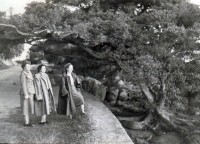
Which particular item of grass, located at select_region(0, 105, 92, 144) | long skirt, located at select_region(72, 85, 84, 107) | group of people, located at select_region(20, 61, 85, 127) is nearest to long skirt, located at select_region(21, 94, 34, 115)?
group of people, located at select_region(20, 61, 85, 127)

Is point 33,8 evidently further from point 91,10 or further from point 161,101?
point 161,101

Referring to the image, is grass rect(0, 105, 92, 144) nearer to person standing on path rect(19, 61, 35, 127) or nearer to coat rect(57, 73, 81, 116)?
coat rect(57, 73, 81, 116)

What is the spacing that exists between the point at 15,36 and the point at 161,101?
27.1 feet

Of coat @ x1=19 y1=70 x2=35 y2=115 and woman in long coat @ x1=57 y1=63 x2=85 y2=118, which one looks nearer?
coat @ x1=19 y1=70 x2=35 y2=115

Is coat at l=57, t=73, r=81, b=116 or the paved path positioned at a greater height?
coat at l=57, t=73, r=81, b=116

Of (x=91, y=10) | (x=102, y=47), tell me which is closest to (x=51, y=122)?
(x=91, y=10)

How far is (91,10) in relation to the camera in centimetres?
1568

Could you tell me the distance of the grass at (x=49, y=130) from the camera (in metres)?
8.38

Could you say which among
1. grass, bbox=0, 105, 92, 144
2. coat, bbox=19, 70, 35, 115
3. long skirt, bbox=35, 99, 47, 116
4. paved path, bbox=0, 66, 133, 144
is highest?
coat, bbox=19, 70, 35, 115

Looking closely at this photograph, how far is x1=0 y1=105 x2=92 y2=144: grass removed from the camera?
8.38 m

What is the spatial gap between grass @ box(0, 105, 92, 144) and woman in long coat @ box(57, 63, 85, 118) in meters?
0.39

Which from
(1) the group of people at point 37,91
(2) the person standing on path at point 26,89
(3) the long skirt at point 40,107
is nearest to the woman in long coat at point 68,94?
(1) the group of people at point 37,91

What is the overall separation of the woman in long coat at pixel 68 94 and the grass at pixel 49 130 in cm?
39

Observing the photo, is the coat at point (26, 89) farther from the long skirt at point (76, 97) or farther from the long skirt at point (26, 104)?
the long skirt at point (76, 97)
